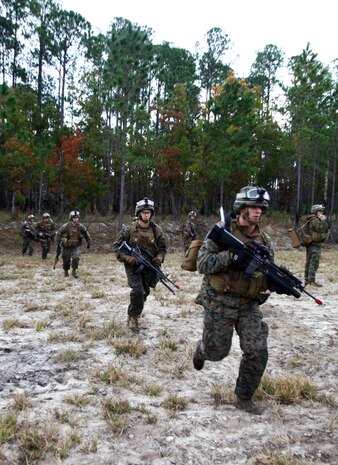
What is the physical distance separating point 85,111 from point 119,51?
7.46 m

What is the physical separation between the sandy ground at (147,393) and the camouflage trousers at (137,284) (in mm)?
392

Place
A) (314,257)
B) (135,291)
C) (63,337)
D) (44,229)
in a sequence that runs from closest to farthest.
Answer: (63,337) → (135,291) → (314,257) → (44,229)

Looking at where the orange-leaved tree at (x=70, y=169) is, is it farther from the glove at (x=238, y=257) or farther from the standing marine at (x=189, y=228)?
the glove at (x=238, y=257)

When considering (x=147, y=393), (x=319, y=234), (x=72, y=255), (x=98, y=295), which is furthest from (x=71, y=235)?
(x=147, y=393)

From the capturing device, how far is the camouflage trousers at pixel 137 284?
5836 millimetres

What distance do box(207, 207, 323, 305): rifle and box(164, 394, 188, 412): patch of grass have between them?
4.36 feet

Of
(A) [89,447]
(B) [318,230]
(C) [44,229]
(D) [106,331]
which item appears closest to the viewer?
(A) [89,447]

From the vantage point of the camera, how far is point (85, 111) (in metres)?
26.0

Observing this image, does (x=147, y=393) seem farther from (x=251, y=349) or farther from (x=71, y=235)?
(x=71, y=235)

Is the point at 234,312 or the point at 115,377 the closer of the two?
the point at 234,312

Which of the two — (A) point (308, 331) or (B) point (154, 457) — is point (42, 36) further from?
(B) point (154, 457)

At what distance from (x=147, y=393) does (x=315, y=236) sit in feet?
22.9

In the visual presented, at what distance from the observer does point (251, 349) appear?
11.2ft

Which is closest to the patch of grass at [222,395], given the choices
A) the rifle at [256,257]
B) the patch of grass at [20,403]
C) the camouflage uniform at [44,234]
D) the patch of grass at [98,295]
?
the rifle at [256,257]
